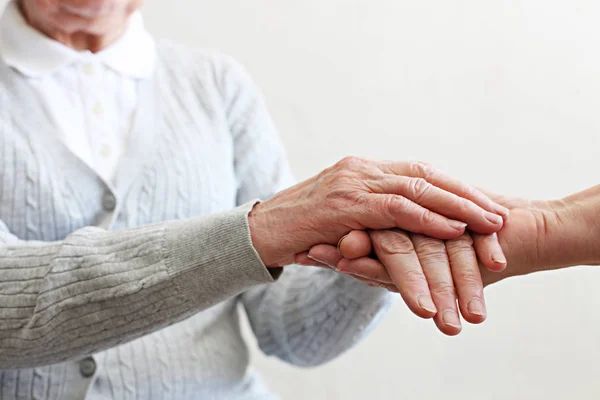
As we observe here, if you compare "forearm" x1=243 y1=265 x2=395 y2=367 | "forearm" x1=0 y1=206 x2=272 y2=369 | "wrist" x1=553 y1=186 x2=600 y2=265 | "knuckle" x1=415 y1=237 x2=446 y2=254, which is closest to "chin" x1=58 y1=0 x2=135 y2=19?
"forearm" x1=0 y1=206 x2=272 y2=369

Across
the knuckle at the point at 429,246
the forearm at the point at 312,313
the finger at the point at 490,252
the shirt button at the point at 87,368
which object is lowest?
the shirt button at the point at 87,368

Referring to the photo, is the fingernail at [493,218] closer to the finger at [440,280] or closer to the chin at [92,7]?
the finger at [440,280]

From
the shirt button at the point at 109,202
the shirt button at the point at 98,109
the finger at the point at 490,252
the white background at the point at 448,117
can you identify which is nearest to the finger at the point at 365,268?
the finger at the point at 490,252

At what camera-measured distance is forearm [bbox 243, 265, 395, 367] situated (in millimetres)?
1134

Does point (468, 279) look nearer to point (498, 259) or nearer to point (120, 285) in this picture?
point (498, 259)

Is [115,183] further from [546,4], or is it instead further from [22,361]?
[546,4]

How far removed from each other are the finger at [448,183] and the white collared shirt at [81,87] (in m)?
0.45

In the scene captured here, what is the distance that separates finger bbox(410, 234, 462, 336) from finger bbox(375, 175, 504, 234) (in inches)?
1.5

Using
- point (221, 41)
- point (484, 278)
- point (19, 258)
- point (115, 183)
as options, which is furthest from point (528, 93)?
point (19, 258)

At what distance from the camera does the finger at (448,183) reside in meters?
0.90

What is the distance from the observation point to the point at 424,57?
1.61 metres

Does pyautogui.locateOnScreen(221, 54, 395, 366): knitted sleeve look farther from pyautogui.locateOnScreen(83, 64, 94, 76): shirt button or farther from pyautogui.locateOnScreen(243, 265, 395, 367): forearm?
pyautogui.locateOnScreen(83, 64, 94, 76): shirt button

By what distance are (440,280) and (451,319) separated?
53 millimetres

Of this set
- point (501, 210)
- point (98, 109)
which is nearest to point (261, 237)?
point (501, 210)
